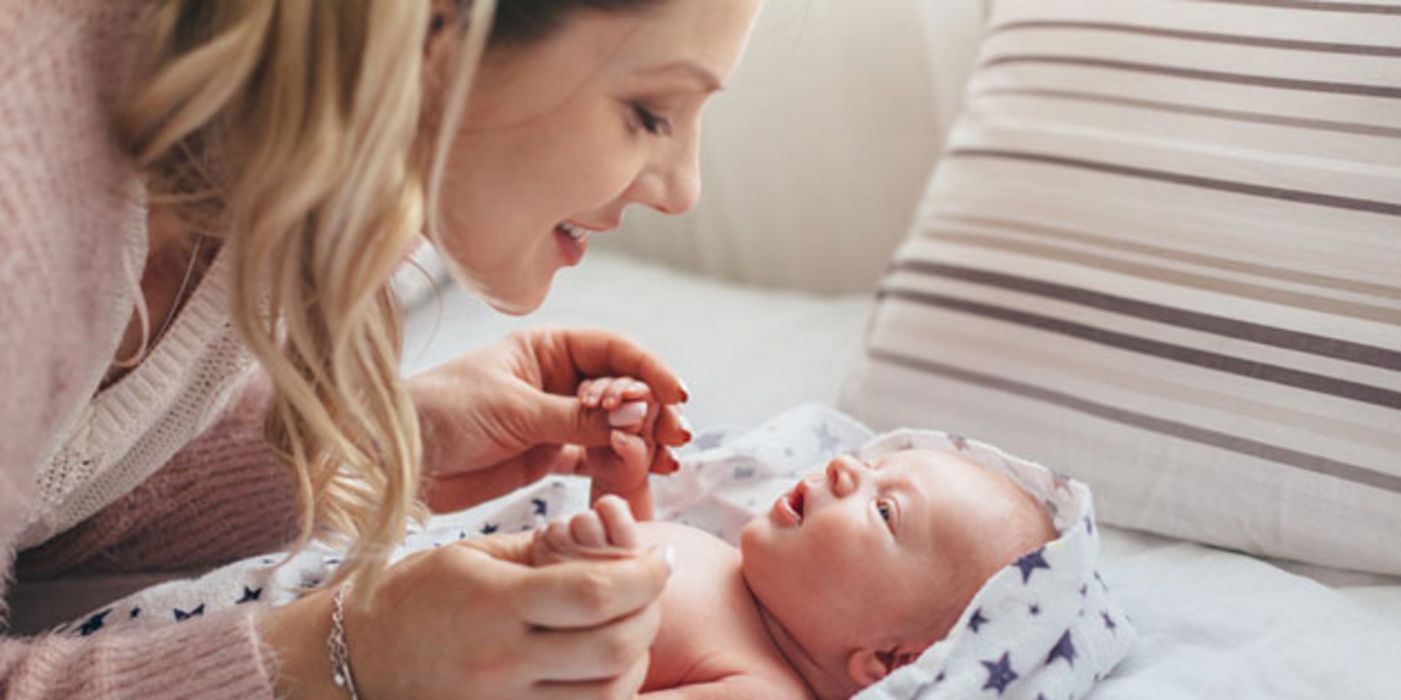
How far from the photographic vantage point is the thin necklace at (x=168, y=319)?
0.95 metres

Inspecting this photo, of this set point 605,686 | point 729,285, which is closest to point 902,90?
point 729,285

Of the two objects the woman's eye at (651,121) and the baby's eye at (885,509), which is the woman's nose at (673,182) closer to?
the woman's eye at (651,121)

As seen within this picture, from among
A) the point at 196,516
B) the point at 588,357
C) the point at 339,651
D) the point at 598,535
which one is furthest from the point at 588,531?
the point at 196,516

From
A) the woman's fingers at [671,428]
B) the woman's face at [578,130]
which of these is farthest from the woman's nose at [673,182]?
the woman's fingers at [671,428]

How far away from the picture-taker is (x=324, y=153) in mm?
728

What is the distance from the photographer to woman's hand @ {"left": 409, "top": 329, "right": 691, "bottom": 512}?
1.13m

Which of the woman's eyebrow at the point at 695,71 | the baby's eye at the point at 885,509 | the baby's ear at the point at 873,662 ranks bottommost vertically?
the baby's ear at the point at 873,662

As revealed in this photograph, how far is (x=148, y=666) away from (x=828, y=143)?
3.80 feet

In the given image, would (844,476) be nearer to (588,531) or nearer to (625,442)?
(625,442)

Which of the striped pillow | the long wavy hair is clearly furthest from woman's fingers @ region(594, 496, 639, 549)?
the striped pillow

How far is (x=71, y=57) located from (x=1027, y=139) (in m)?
0.86

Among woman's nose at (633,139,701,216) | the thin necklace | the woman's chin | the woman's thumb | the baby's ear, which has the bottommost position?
the baby's ear

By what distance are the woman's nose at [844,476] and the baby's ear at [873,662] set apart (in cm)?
12

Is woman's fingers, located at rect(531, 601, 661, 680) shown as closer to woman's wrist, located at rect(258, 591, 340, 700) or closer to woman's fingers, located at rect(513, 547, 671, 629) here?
woman's fingers, located at rect(513, 547, 671, 629)
